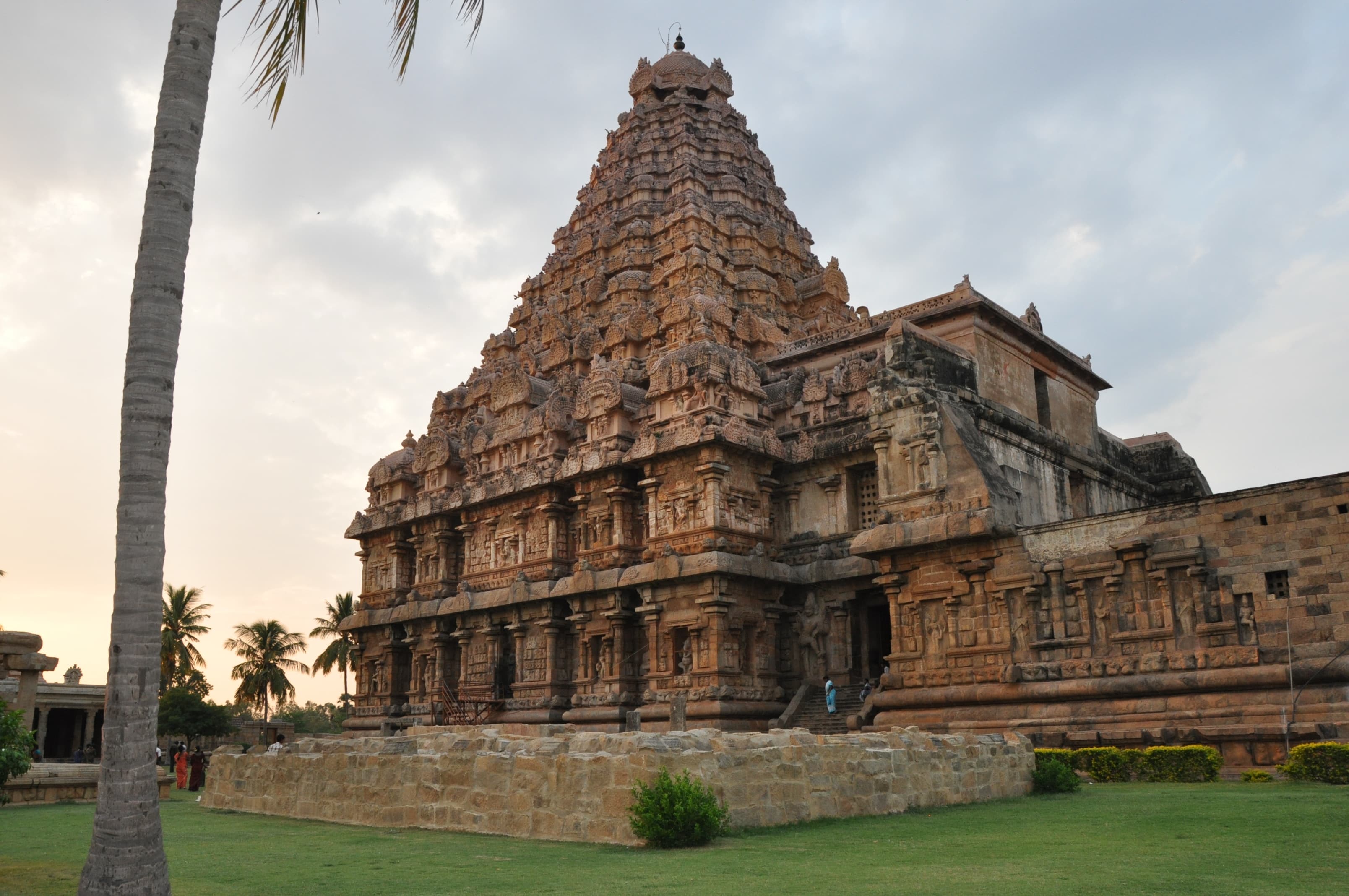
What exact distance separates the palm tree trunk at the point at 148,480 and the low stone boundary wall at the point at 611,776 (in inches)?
164

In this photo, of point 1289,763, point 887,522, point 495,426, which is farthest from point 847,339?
point 1289,763

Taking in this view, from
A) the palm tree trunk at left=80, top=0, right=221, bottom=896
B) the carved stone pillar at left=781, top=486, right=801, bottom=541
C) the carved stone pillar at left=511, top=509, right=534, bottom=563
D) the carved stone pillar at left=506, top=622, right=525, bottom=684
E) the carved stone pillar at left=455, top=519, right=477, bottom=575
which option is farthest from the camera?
the carved stone pillar at left=455, top=519, right=477, bottom=575

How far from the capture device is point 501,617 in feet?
101

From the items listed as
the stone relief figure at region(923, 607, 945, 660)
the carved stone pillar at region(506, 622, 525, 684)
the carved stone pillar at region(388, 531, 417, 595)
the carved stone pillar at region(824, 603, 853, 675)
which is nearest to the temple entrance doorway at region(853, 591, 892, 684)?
the carved stone pillar at region(824, 603, 853, 675)

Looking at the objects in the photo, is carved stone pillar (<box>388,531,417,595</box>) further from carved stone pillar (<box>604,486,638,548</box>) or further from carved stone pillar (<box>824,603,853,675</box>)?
carved stone pillar (<box>824,603,853,675</box>)

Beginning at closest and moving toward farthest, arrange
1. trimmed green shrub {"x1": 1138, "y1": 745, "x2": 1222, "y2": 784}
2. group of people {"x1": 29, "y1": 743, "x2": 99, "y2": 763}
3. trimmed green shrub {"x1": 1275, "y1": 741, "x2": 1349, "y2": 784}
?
trimmed green shrub {"x1": 1275, "y1": 741, "x2": 1349, "y2": 784}, trimmed green shrub {"x1": 1138, "y1": 745, "x2": 1222, "y2": 784}, group of people {"x1": 29, "y1": 743, "x2": 99, "y2": 763}

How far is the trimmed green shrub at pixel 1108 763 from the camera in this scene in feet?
53.3

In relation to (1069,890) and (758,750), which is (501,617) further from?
(1069,890)

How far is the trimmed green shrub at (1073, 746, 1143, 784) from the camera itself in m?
16.2

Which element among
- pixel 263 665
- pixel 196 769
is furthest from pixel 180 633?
pixel 196 769

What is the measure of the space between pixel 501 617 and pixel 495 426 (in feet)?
19.1

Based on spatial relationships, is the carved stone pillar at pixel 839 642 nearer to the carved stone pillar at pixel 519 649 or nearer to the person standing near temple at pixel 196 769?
the carved stone pillar at pixel 519 649

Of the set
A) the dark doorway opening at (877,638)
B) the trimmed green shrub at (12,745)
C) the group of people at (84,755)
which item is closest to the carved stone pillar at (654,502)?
the dark doorway opening at (877,638)

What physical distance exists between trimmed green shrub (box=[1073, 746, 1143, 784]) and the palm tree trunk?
45.1 ft
